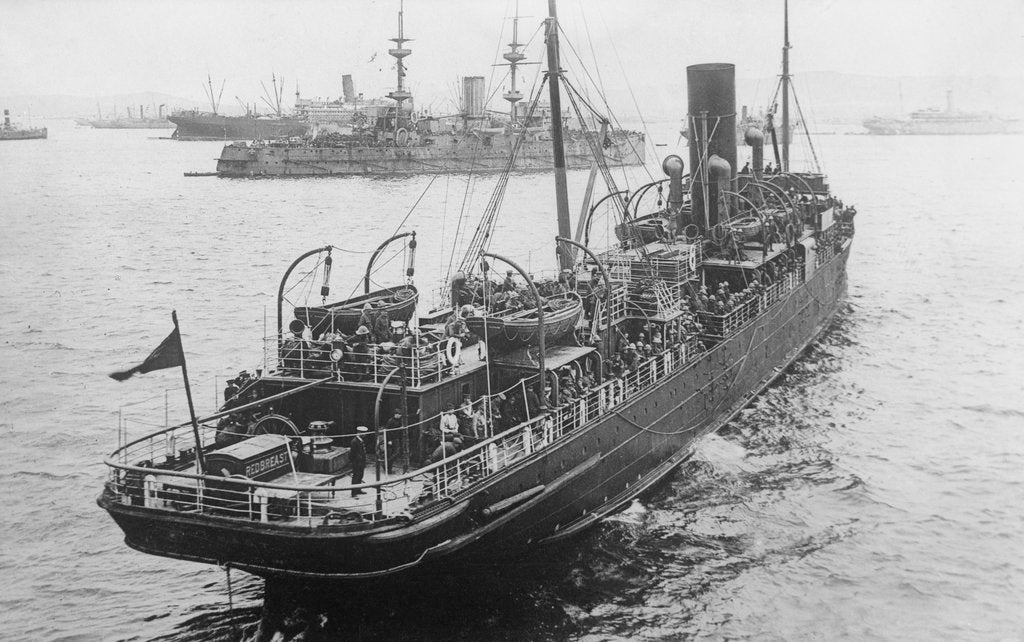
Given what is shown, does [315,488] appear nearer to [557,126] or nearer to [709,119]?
[557,126]

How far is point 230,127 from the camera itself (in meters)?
169

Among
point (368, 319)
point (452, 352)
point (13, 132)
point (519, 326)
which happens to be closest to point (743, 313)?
point (519, 326)

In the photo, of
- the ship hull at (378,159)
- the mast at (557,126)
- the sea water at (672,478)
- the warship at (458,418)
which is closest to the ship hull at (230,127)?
the ship hull at (378,159)

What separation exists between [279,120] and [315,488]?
494 feet

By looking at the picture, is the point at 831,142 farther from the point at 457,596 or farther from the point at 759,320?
the point at 457,596

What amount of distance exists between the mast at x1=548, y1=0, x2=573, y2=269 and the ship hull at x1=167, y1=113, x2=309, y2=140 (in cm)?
12855

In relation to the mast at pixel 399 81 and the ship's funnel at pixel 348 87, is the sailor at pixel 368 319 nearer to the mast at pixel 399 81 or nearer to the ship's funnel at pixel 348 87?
the mast at pixel 399 81

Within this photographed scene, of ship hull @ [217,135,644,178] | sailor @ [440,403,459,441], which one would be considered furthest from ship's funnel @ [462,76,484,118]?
sailor @ [440,403,459,441]

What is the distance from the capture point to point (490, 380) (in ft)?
67.6

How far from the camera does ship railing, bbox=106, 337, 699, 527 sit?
15.1 m

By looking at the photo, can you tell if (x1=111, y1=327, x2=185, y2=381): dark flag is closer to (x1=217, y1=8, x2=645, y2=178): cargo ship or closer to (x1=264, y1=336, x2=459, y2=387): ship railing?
(x1=264, y1=336, x2=459, y2=387): ship railing

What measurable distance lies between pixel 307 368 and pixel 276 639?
229 inches

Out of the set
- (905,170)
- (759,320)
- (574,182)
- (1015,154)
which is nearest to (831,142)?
(1015,154)

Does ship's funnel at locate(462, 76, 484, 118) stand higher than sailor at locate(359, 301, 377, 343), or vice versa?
ship's funnel at locate(462, 76, 484, 118)
